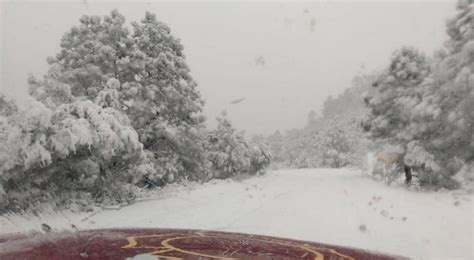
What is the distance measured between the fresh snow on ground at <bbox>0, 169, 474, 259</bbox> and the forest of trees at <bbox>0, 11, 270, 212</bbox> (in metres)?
1.04

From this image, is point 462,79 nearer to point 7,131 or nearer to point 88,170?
point 88,170

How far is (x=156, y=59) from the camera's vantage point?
18.4 meters

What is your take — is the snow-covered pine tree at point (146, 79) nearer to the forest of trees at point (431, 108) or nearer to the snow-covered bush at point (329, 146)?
the forest of trees at point (431, 108)

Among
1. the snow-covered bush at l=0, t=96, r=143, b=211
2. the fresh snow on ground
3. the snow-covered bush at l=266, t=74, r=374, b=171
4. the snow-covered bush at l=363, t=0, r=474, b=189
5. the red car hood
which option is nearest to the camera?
the red car hood

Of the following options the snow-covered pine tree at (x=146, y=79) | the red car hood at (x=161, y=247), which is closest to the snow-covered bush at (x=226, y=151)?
the snow-covered pine tree at (x=146, y=79)

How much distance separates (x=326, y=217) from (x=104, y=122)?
6.40 m

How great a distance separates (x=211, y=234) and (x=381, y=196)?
616 cm

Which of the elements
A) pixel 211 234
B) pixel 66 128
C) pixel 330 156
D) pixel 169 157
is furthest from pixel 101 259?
pixel 330 156

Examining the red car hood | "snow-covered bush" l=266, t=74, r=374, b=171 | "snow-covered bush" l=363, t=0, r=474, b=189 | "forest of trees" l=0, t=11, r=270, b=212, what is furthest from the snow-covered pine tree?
"snow-covered bush" l=266, t=74, r=374, b=171

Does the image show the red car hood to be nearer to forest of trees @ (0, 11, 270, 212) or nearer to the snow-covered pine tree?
forest of trees @ (0, 11, 270, 212)

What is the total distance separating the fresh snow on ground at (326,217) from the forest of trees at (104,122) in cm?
104

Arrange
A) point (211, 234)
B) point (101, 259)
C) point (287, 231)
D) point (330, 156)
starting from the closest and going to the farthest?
point (101, 259) < point (211, 234) < point (287, 231) < point (330, 156)

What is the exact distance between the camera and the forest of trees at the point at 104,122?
39.0 feet

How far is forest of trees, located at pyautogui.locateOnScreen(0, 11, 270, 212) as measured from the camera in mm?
11898
